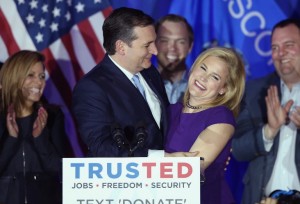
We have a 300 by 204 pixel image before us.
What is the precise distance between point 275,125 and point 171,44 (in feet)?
3.47

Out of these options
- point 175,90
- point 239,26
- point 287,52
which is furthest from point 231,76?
point 239,26

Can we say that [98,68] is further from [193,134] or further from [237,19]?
[237,19]

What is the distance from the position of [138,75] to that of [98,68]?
12.9 inches

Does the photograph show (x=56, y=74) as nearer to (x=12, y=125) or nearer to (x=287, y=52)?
(x=12, y=125)

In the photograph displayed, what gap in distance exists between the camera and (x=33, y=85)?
5.40 meters

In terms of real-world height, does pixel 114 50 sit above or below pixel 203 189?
above

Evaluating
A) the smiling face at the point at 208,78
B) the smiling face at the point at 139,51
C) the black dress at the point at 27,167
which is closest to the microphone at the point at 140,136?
the smiling face at the point at 208,78

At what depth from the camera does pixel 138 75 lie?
15.3 feet

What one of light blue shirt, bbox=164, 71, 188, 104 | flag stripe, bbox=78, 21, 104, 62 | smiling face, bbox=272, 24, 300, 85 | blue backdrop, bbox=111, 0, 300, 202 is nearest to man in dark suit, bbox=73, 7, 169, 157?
light blue shirt, bbox=164, 71, 188, 104

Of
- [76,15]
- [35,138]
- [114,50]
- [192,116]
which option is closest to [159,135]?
[192,116]

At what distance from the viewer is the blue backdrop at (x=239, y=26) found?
6.21m

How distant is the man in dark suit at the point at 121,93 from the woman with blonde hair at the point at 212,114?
0.60 ft

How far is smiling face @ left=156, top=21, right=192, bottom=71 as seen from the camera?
5.84m

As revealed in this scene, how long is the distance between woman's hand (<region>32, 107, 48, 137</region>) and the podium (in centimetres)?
197
